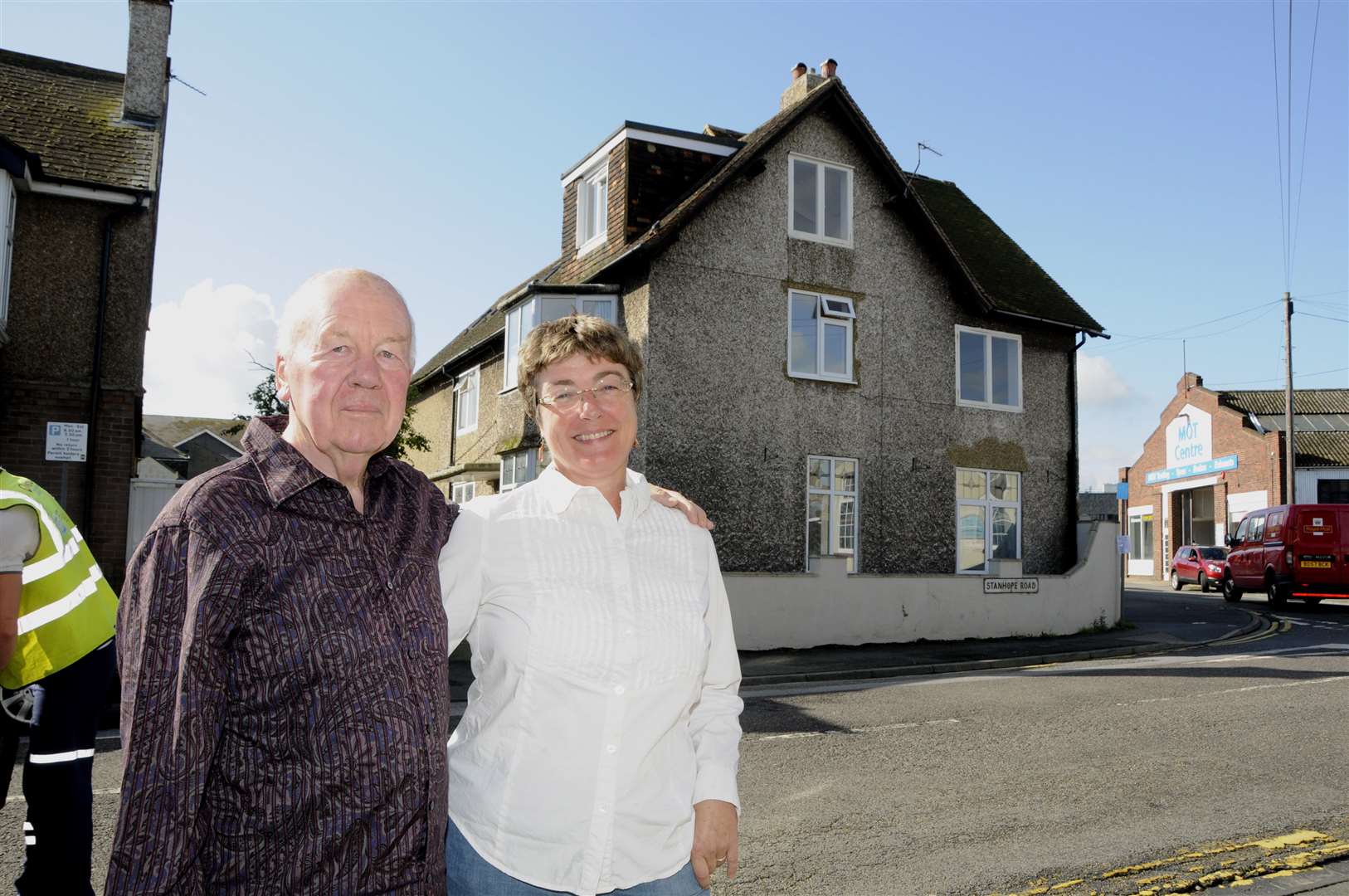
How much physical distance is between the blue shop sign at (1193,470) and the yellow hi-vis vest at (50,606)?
1748 inches

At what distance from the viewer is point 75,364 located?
46.5 feet

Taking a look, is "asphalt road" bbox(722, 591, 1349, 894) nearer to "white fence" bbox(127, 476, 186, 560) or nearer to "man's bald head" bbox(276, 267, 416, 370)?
"man's bald head" bbox(276, 267, 416, 370)

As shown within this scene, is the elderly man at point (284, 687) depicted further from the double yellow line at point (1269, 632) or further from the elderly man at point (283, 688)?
the double yellow line at point (1269, 632)

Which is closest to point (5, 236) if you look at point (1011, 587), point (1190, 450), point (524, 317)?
point (524, 317)

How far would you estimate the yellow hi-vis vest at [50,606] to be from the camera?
3350mm

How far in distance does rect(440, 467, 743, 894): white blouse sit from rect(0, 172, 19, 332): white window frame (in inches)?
538

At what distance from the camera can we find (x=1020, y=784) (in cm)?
644

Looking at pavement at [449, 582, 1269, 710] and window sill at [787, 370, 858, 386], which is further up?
window sill at [787, 370, 858, 386]

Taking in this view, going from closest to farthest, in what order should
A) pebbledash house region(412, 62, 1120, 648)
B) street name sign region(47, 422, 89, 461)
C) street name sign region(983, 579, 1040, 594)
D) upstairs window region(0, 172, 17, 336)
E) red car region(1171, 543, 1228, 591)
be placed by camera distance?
street name sign region(47, 422, 89, 461) < upstairs window region(0, 172, 17, 336) < pebbledash house region(412, 62, 1120, 648) < street name sign region(983, 579, 1040, 594) < red car region(1171, 543, 1228, 591)

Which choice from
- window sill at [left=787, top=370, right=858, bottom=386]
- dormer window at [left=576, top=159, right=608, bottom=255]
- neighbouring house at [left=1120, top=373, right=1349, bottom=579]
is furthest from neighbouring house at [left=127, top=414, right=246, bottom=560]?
neighbouring house at [left=1120, top=373, right=1349, bottom=579]

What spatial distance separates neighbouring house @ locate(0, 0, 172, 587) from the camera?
13766 millimetres

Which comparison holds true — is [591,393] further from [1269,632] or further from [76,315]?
[1269,632]

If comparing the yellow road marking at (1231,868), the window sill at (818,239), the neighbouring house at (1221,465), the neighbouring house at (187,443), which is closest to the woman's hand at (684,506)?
the yellow road marking at (1231,868)

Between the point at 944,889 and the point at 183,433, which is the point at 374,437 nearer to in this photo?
the point at 944,889
